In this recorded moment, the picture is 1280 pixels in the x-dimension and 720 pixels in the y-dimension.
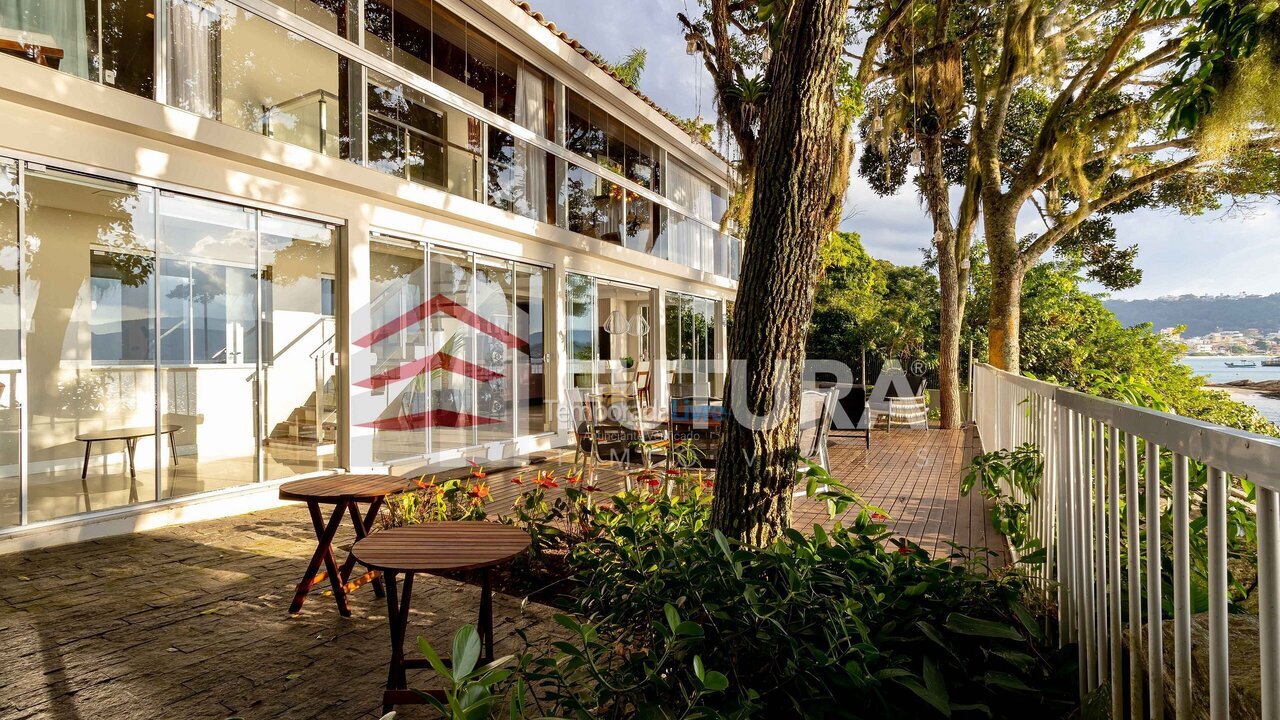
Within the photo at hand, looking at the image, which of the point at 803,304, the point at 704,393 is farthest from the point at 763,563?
the point at 704,393

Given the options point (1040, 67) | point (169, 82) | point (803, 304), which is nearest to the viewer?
point (803, 304)

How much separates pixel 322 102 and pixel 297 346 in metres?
2.37

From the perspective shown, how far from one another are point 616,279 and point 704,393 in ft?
12.0

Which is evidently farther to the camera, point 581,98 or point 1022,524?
point 581,98

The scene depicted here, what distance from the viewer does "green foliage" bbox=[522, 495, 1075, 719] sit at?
1399mm

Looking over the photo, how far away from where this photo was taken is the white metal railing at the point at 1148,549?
0.85 metres

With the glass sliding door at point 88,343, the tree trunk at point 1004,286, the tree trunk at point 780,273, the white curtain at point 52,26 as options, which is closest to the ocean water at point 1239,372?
the tree trunk at point 1004,286

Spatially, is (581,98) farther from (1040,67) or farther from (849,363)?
(849,363)

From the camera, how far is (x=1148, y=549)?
3.97 ft

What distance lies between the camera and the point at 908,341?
15812 mm

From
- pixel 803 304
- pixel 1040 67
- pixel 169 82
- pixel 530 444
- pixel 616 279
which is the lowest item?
pixel 530 444

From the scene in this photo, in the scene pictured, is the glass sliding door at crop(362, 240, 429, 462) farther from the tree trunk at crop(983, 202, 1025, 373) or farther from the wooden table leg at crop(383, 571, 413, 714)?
the tree trunk at crop(983, 202, 1025, 373)

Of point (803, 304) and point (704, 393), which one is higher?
point (803, 304)

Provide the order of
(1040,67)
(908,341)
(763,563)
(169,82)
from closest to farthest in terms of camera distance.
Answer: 1. (763,563)
2. (169,82)
3. (1040,67)
4. (908,341)
